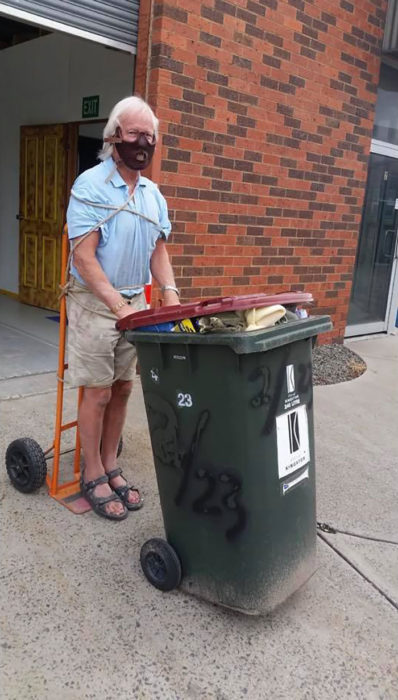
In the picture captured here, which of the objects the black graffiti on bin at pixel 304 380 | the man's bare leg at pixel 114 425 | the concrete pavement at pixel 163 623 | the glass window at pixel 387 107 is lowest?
the concrete pavement at pixel 163 623

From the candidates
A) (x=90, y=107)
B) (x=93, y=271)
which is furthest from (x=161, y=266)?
(x=90, y=107)

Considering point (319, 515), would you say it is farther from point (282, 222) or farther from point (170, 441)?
point (282, 222)

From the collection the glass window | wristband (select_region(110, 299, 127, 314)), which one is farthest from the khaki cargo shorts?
the glass window

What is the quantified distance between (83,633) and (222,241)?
12.5 ft

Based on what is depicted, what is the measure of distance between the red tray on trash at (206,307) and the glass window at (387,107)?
568cm

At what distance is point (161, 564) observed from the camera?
7.93ft

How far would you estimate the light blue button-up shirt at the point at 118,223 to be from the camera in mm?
2545

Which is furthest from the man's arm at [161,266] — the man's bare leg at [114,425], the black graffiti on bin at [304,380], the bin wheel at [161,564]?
the bin wheel at [161,564]

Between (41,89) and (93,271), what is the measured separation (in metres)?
6.03

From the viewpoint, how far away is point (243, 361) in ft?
6.51

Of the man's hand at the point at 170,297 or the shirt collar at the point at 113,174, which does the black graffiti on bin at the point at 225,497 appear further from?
the shirt collar at the point at 113,174

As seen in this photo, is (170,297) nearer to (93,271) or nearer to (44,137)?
(93,271)

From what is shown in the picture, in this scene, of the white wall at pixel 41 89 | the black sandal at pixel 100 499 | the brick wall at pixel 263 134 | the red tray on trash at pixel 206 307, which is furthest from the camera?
the white wall at pixel 41 89

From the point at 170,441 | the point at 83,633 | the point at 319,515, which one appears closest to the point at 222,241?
the point at 319,515
